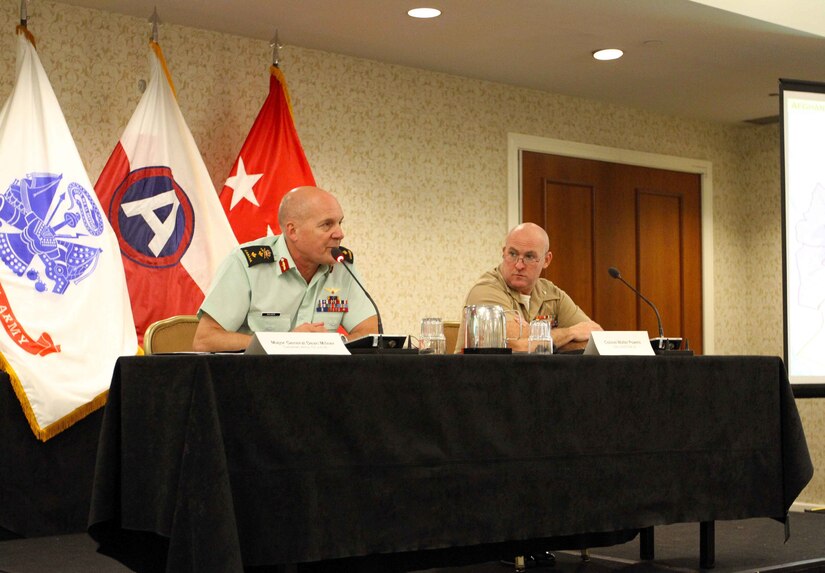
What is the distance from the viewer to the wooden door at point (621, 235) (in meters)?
5.59

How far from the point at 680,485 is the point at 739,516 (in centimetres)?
23

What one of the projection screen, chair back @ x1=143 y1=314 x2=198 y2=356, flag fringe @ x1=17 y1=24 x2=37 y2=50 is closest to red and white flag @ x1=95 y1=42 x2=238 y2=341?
flag fringe @ x1=17 y1=24 x2=37 y2=50

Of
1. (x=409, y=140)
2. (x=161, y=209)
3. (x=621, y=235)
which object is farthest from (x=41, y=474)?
(x=621, y=235)

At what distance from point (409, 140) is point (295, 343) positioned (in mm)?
3154

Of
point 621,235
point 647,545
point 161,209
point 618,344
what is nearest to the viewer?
point 618,344

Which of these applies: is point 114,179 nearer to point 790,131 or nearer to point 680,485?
point 680,485

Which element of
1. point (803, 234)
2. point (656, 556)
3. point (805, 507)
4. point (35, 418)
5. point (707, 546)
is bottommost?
point (805, 507)

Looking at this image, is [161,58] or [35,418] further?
[161,58]

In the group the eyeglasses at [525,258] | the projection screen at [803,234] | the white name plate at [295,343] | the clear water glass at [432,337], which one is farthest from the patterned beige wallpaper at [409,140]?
the white name plate at [295,343]

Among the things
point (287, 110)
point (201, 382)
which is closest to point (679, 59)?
point (287, 110)

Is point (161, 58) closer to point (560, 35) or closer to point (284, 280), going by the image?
point (284, 280)

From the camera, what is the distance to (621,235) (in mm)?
5867

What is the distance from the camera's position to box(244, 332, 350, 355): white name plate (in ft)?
6.65

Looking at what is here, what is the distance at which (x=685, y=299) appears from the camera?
20.0 feet
